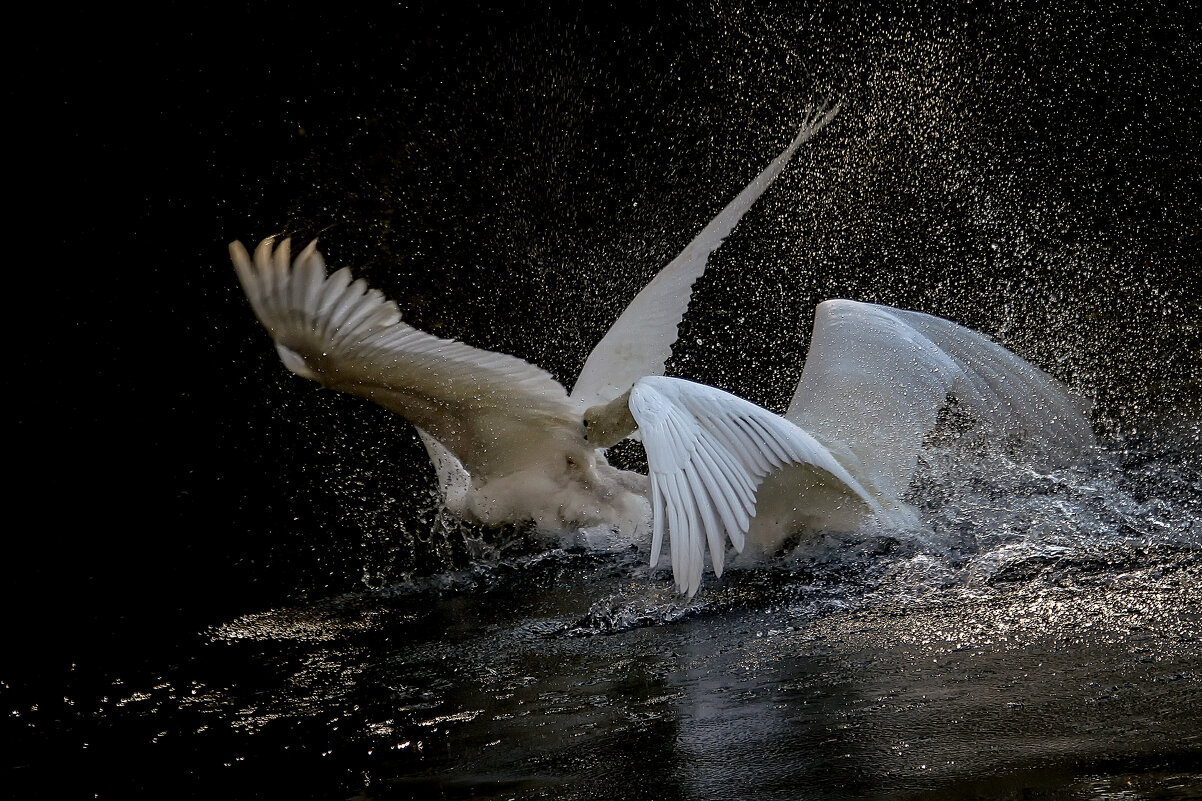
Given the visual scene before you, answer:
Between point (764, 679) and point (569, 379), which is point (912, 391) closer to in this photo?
point (764, 679)

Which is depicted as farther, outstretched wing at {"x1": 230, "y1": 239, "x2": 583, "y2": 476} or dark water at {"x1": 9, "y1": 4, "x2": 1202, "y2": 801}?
outstretched wing at {"x1": 230, "y1": 239, "x2": 583, "y2": 476}

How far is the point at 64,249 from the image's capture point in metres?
6.51

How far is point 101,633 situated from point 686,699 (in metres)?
2.14

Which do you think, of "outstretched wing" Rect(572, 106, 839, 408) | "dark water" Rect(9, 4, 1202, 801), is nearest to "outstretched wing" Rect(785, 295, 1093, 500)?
"dark water" Rect(9, 4, 1202, 801)

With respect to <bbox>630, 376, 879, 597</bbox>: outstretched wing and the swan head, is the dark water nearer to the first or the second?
Result: <bbox>630, 376, 879, 597</bbox>: outstretched wing

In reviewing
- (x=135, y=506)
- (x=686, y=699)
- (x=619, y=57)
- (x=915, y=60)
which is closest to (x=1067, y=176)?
(x=915, y=60)

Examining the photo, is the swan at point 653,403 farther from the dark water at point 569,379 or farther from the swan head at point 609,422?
the dark water at point 569,379

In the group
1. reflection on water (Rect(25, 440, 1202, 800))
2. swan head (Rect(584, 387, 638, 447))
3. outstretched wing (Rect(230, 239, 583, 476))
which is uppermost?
outstretched wing (Rect(230, 239, 583, 476))

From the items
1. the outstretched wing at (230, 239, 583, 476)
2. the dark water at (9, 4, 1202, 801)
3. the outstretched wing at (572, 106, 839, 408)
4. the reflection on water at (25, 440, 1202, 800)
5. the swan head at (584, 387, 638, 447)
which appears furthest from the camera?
the outstretched wing at (572, 106, 839, 408)

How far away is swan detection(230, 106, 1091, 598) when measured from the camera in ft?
9.73

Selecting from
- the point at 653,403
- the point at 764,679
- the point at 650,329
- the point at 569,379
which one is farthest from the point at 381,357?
the point at 569,379

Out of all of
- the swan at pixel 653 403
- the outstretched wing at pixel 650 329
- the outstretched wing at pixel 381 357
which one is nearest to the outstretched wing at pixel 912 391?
the swan at pixel 653 403

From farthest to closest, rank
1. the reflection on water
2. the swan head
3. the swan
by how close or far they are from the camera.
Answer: the swan head < the swan < the reflection on water

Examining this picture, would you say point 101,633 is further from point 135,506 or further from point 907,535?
point 907,535
